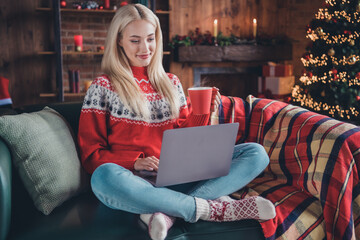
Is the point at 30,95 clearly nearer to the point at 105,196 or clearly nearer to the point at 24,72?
the point at 24,72

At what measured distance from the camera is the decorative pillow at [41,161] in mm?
1458

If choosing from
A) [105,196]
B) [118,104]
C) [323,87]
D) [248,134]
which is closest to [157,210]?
[105,196]

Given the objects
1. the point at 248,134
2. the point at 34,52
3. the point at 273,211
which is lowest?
the point at 273,211

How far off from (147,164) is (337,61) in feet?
9.34

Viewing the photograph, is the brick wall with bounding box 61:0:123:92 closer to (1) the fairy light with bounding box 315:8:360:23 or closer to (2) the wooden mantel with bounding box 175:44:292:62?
(2) the wooden mantel with bounding box 175:44:292:62

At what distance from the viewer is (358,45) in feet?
12.0

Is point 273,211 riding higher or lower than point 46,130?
lower

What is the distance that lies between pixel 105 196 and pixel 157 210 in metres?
0.20

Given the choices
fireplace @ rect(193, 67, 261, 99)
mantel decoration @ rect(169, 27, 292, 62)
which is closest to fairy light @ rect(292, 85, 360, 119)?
mantel decoration @ rect(169, 27, 292, 62)

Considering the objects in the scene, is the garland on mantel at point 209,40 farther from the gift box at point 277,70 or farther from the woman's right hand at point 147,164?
the woman's right hand at point 147,164

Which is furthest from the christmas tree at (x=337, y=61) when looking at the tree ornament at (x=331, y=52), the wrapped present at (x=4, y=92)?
the wrapped present at (x=4, y=92)

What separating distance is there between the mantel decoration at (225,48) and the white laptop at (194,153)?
326 centimetres

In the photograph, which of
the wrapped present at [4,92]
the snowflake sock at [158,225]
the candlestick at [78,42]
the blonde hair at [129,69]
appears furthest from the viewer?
the candlestick at [78,42]

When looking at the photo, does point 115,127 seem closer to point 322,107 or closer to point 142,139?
point 142,139
